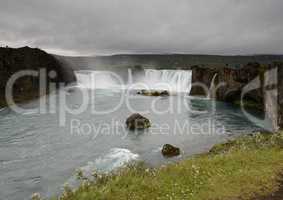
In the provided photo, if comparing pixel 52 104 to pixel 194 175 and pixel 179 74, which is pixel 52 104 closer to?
pixel 179 74

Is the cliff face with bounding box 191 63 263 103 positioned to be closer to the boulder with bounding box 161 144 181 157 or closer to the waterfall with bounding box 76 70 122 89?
the boulder with bounding box 161 144 181 157

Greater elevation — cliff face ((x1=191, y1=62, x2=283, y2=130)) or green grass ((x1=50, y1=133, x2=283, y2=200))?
cliff face ((x1=191, y1=62, x2=283, y2=130))

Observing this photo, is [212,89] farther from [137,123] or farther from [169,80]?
[137,123]

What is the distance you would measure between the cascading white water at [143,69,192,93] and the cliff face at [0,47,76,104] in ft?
81.0

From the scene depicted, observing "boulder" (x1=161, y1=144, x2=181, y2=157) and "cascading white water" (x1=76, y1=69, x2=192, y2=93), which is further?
"cascading white water" (x1=76, y1=69, x2=192, y2=93)

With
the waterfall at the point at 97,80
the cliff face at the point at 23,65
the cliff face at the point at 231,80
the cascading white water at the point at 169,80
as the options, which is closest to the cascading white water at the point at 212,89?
the cliff face at the point at 231,80

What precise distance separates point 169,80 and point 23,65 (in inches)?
1386

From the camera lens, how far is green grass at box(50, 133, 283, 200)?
955 centimetres

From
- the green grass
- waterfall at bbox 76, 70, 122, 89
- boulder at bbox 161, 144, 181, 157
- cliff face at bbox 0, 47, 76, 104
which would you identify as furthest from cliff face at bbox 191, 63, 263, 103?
the green grass

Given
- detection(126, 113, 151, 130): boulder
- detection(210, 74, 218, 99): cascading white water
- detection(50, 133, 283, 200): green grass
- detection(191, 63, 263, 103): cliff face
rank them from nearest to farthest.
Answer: detection(50, 133, 283, 200): green grass
detection(126, 113, 151, 130): boulder
detection(191, 63, 263, 103): cliff face
detection(210, 74, 218, 99): cascading white water

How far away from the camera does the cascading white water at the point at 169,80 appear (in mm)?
80844

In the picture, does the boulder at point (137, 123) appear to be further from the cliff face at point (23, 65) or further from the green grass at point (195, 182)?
the cliff face at point (23, 65)

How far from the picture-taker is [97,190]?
946cm

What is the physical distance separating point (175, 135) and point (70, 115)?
16.6 m
